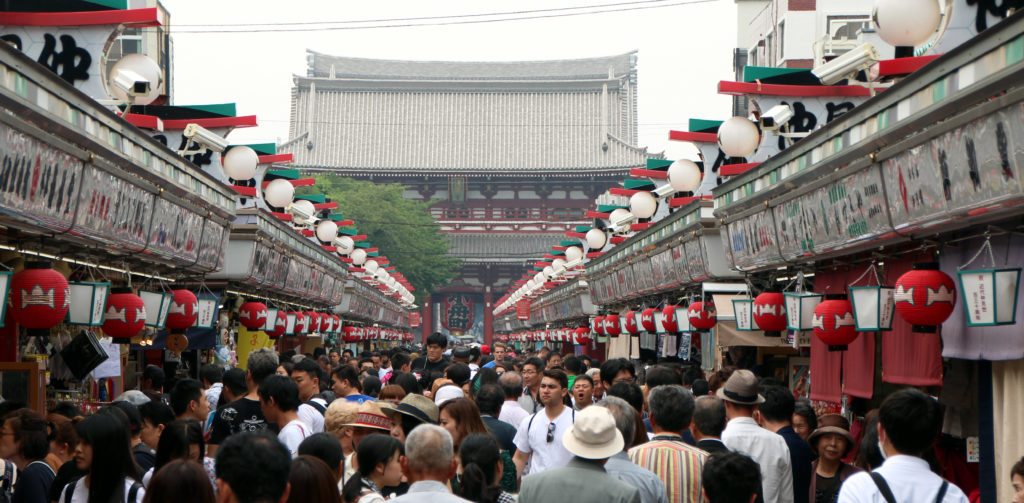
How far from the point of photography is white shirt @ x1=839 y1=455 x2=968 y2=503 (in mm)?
5941

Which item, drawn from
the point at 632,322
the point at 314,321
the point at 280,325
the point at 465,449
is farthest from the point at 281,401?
the point at 314,321

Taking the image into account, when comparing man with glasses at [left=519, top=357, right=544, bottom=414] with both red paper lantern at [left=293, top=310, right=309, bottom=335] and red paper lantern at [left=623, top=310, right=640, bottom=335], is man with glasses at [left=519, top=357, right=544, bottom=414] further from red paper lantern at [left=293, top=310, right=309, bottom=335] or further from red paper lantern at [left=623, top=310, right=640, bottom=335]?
red paper lantern at [left=293, top=310, right=309, bottom=335]

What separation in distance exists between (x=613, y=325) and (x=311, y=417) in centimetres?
1661

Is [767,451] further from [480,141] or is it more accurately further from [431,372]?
[480,141]

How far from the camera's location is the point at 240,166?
60.7 feet

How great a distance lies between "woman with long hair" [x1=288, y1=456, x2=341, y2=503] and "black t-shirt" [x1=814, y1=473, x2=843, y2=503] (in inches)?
155

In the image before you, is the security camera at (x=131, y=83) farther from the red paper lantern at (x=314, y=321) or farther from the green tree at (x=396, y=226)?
the green tree at (x=396, y=226)

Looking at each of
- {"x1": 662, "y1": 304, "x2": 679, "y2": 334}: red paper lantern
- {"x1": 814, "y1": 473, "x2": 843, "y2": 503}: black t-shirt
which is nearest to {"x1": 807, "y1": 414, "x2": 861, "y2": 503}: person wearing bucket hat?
{"x1": 814, "y1": 473, "x2": 843, "y2": 503}: black t-shirt

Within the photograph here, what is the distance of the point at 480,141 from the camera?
75062 millimetres

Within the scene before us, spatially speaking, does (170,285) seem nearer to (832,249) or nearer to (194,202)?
(194,202)

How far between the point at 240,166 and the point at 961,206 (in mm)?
12338

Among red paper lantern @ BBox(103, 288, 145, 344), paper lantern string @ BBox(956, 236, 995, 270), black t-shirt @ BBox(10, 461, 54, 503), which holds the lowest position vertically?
black t-shirt @ BBox(10, 461, 54, 503)

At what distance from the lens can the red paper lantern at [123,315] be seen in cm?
1188

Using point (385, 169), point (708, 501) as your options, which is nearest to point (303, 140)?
point (385, 169)
